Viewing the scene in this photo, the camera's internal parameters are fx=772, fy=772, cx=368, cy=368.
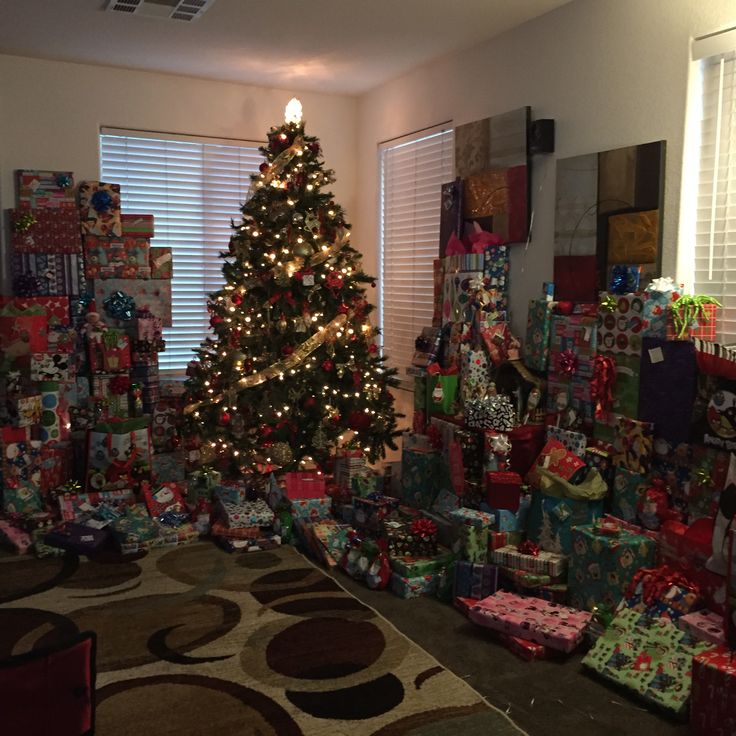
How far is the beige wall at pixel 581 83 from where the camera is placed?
332 cm

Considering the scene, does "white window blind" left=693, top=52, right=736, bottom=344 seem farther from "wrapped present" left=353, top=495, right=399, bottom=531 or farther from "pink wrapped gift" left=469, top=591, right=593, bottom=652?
"wrapped present" left=353, top=495, right=399, bottom=531

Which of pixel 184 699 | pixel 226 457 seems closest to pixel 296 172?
pixel 226 457

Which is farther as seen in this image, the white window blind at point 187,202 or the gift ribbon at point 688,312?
the white window blind at point 187,202

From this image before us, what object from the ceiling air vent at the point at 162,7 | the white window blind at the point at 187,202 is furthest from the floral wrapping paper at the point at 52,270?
the ceiling air vent at the point at 162,7

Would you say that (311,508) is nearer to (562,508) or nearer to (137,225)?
(562,508)

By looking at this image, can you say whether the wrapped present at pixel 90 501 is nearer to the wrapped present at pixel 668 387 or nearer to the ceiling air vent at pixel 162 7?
the ceiling air vent at pixel 162 7

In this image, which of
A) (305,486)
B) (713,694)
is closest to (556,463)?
(713,694)

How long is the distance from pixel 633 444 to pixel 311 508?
5.71 feet

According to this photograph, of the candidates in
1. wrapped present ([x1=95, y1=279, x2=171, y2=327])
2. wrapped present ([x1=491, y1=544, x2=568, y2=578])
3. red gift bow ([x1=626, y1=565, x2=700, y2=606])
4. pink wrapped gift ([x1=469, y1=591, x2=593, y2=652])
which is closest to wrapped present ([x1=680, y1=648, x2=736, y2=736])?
red gift bow ([x1=626, y1=565, x2=700, y2=606])

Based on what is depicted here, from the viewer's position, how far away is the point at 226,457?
15.9ft

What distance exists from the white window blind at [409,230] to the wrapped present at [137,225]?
5.60 feet

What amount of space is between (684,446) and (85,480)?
3303mm

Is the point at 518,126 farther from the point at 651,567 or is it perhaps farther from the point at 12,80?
the point at 12,80

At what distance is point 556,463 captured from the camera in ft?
11.5
